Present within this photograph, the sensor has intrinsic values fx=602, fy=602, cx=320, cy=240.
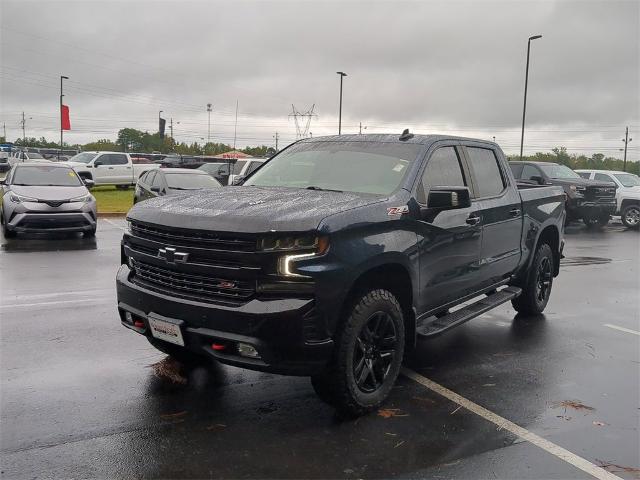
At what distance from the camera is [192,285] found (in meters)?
3.94

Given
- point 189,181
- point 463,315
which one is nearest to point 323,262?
point 463,315

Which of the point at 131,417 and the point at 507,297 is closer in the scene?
the point at 131,417

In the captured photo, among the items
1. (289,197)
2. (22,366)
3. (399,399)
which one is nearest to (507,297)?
(399,399)

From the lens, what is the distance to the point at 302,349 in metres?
3.66

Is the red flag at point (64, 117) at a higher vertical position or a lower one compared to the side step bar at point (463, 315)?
higher

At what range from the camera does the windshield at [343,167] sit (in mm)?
4828

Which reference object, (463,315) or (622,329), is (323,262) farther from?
(622,329)

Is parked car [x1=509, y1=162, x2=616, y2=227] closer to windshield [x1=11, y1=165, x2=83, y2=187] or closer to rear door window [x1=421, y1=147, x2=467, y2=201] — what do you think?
windshield [x1=11, y1=165, x2=83, y2=187]

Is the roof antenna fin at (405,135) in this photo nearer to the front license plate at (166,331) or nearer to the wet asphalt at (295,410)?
the wet asphalt at (295,410)

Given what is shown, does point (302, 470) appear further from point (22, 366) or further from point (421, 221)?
point (22, 366)

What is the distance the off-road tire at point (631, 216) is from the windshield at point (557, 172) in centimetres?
215

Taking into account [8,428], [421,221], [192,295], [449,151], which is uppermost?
[449,151]

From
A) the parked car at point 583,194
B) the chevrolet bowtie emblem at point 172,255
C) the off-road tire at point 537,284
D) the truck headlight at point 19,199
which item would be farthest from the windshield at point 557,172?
the chevrolet bowtie emblem at point 172,255

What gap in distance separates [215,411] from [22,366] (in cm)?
188
